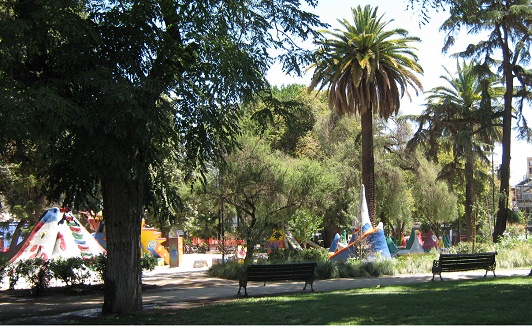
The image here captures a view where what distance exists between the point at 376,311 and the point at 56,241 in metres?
20.5

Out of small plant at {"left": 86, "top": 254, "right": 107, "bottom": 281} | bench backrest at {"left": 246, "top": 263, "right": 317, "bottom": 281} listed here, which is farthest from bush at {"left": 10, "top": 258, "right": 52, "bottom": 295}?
bench backrest at {"left": 246, "top": 263, "right": 317, "bottom": 281}

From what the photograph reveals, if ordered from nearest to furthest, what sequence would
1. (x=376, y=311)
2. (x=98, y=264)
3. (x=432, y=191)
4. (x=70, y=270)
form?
(x=376, y=311), (x=70, y=270), (x=98, y=264), (x=432, y=191)

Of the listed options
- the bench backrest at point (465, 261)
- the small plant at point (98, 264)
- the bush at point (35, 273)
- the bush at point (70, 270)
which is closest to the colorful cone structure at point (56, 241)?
the small plant at point (98, 264)

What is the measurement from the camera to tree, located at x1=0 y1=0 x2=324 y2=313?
32.0 feet

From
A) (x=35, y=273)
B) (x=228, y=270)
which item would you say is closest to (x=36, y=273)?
(x=35, y=273)

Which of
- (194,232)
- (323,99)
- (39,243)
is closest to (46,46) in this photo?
(39,243)

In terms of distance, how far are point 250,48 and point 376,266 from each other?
11422 mm

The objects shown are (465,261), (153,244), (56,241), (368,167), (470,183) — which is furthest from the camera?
(153,244)

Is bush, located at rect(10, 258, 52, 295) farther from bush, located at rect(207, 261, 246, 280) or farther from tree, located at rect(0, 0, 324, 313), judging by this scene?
bush, located at rect(207, 261, 246, 280)

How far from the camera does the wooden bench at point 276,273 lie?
14.7 meters

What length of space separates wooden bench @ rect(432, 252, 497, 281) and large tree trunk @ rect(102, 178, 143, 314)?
917 cm

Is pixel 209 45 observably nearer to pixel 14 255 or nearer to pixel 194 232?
pixel 14 255

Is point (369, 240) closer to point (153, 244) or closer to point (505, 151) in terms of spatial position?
point (505, 151)

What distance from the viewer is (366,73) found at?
27.5 meters
